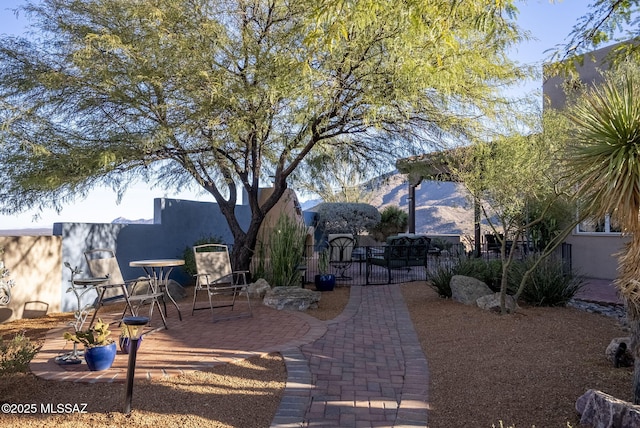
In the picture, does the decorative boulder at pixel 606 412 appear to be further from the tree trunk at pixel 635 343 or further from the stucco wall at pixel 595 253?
the stucco wall at pixel 595 253

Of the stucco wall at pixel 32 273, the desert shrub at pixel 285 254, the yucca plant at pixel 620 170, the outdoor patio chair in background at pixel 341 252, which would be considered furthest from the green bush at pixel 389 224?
the yucca plant at pixel 620 170

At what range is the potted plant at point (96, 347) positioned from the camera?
3748mm

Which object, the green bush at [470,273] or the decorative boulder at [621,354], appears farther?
the green bush at [470,273]

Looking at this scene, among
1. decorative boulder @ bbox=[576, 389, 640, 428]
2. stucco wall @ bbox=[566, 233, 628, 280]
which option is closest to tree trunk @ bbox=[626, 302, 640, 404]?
decorative boulder @ bbox=[576, 389, 640, 428]

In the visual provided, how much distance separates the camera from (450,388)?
365 cm

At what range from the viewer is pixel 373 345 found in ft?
16.5

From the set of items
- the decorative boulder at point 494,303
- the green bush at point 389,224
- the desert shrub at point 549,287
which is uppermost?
the green bush at point 389,224

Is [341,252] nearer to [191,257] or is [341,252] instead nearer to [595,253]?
[191,257]

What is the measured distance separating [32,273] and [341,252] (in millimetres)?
5740

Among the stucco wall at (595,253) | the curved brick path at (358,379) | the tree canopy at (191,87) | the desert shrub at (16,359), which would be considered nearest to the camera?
the curved brick path at (358,379)

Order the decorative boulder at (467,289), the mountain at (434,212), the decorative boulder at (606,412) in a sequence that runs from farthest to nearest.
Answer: the mountain at (434,212), the decorative boulder at (467,289), the decorative boulder at (606,412)

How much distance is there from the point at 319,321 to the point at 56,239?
4.41m

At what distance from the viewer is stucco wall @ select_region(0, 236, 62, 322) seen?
647cm

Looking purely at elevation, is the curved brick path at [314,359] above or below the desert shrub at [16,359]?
below
